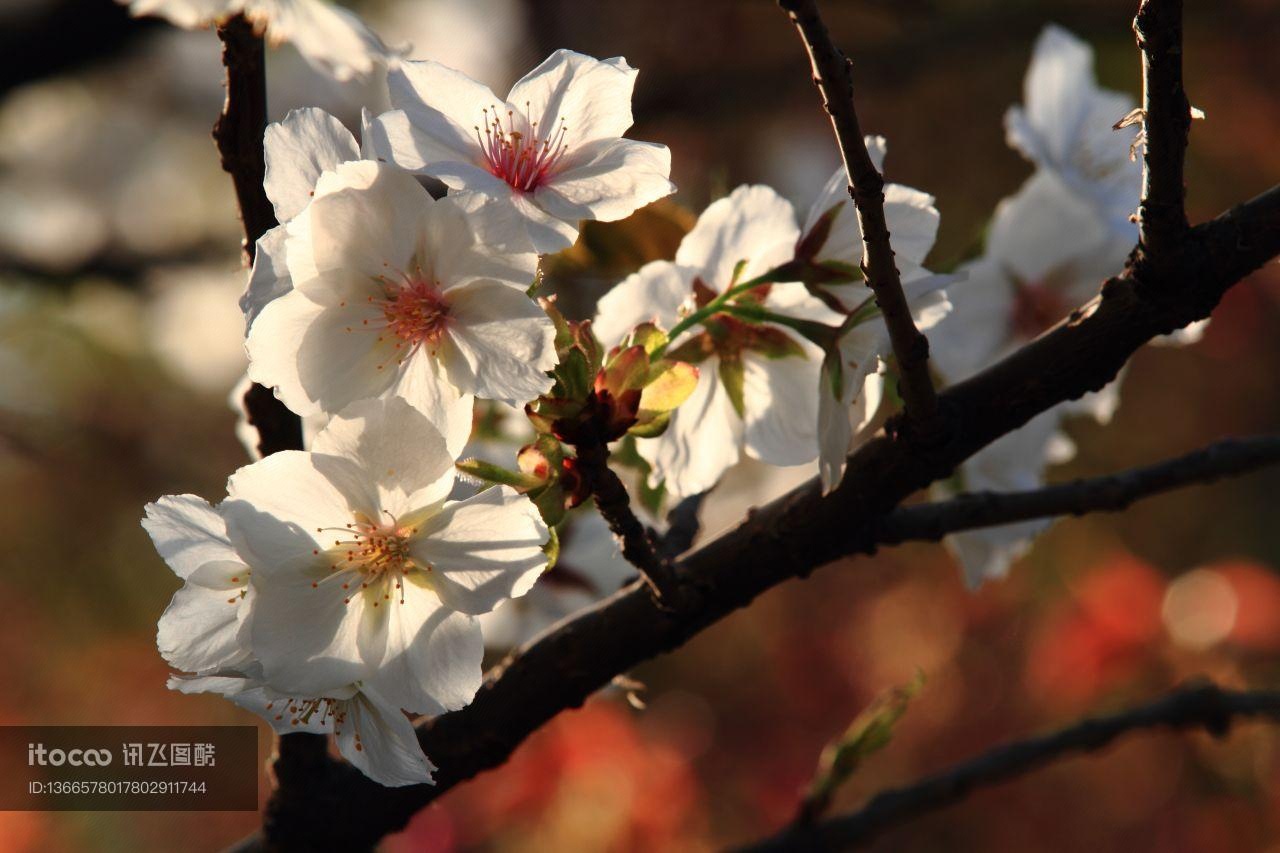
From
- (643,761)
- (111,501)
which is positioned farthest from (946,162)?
(111,501)

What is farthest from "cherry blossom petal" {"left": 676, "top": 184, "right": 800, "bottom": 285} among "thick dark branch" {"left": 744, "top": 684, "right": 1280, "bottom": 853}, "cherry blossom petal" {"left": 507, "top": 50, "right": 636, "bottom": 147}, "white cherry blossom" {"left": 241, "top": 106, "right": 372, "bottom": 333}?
"thick dark branch" {"left": 744, "top": 684, "right": 1280, "bottom": 853}

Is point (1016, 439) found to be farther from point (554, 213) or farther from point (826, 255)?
point (554, 213)

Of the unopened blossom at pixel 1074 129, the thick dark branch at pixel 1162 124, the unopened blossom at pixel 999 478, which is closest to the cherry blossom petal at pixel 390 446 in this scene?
the thick dark branch at pixel 1162 124

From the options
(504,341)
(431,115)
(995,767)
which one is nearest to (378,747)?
(504,341)

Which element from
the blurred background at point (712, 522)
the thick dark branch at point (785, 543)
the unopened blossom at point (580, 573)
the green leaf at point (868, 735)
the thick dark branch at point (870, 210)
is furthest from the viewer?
the blurred background at point (712, 522)

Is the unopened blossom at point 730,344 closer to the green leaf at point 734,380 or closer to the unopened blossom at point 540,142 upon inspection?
the green leaf at point 734,380

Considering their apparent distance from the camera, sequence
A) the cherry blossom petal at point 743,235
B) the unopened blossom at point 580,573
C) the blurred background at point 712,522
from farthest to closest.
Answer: the blurred background at point 712,522 < the unopened blossom at point 580,573 < the cherry blossom petal at point 743,235
